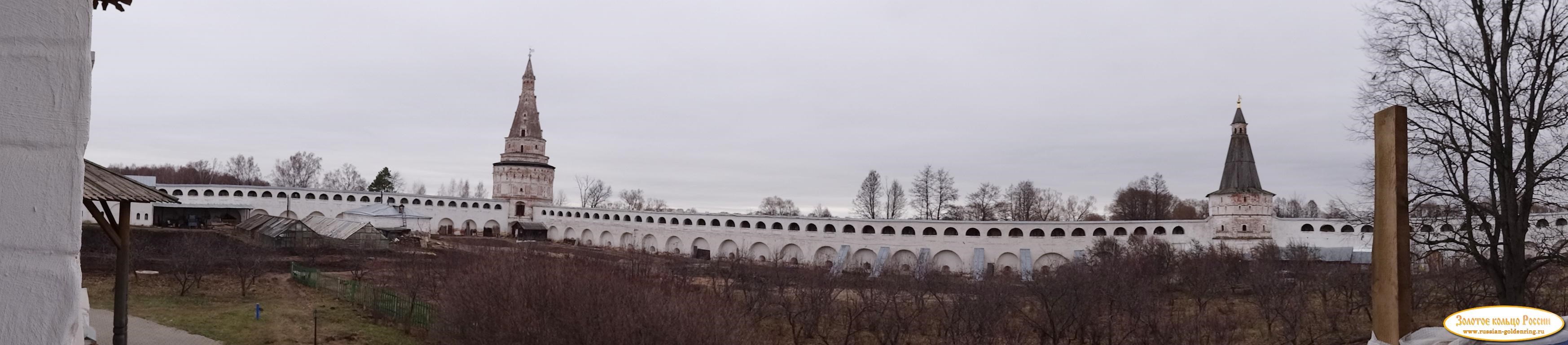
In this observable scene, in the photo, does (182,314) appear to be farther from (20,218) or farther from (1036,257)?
(1036,257)

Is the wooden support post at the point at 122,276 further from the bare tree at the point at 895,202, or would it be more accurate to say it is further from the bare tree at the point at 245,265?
the bare tree at the point at 895,202

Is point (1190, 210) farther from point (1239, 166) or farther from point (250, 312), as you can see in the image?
point (250, 312)

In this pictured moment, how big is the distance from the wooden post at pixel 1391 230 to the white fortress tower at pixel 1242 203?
3600 cm

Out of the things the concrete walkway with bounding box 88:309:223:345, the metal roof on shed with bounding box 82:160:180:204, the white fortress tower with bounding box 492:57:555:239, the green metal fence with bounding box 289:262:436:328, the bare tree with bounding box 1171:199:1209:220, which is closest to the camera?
the metal roof on shed with bounding box 82:160:180:204

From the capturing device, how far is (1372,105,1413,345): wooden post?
368cm

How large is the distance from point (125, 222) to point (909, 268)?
26186 millimetres

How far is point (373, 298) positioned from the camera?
1894 cm

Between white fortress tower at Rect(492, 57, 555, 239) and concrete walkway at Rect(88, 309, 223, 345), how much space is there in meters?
39.1

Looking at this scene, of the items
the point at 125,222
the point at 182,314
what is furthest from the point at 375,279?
the point at 125,222

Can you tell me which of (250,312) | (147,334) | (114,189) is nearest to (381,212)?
(250,312)

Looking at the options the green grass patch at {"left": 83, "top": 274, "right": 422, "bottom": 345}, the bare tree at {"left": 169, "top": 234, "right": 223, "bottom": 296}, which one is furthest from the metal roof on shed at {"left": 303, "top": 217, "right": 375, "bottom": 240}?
the green grass patch at {"left": 83, "top": 274, "right": 422, "bottom": 345}

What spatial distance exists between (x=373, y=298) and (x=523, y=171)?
37.1 m

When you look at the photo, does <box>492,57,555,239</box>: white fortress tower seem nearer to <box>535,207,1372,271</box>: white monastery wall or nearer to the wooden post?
<box>535,207,1372,271</box>: white monastery wall

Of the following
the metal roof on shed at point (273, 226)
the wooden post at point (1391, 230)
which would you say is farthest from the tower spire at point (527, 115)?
the wooden post at point (1391, 230)
